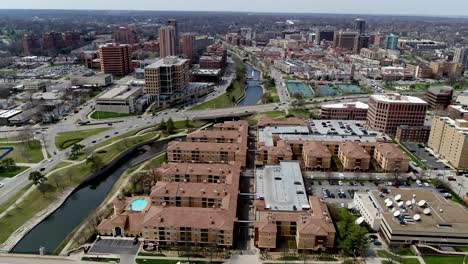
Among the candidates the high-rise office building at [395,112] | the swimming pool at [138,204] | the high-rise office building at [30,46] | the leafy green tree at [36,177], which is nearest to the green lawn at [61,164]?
the leafy green tree at [36,177]

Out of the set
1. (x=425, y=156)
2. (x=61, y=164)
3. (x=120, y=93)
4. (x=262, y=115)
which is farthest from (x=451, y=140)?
(x=120, y=93)

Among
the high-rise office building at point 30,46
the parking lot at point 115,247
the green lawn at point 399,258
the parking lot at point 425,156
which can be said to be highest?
the high-rise office building at point 30,46

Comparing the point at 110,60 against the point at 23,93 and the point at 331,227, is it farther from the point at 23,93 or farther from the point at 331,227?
the point at 331,227

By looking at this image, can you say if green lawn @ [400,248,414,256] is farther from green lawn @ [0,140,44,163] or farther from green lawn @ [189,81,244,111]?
green lawn @ [189,81,244,111]

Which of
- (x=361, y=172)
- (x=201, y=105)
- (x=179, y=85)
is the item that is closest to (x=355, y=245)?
(x=361, y=172)

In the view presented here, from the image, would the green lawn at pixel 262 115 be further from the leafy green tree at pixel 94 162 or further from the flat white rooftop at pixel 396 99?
the leafy green tree at pixel 94 162

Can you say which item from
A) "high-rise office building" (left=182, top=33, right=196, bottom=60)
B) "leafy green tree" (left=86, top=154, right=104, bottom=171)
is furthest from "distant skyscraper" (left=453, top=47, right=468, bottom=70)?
"leafy green tree" (left=86, top=154, right=104, bottom=171)

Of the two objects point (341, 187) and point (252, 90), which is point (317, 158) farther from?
point (252, 90)
